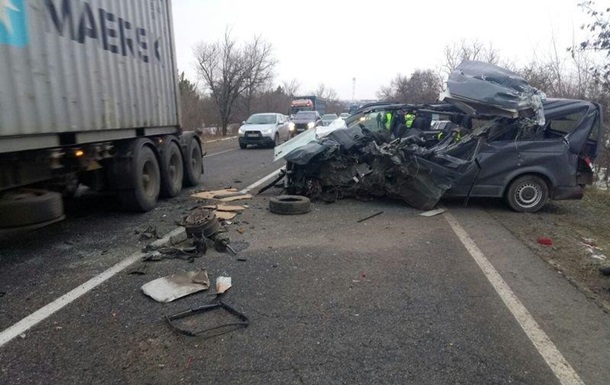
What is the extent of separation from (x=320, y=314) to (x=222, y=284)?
43.4 inches

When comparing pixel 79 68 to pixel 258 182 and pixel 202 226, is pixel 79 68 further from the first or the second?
pixel 258 182

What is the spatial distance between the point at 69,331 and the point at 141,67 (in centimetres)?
526

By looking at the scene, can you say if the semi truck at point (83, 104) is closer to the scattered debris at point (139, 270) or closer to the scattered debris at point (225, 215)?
the scattered debris at point (139, 270)

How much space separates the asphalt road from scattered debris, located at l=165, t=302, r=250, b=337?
0.25ft

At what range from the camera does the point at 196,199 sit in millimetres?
8570

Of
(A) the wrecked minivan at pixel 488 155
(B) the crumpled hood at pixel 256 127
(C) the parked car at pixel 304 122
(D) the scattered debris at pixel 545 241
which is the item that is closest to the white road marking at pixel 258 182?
(A) the wrecked minivan at pixel 488 155

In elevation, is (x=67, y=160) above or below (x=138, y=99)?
below

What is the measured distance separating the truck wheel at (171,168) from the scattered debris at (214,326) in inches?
199

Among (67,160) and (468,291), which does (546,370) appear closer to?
(468,291)

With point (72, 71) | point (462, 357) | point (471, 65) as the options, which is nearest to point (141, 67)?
point (72, 71)

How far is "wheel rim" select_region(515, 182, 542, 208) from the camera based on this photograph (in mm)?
7410

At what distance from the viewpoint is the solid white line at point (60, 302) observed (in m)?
3.32

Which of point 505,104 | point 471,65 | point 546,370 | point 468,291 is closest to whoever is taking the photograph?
point 546,370

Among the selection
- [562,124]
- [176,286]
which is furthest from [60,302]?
[562,124]
